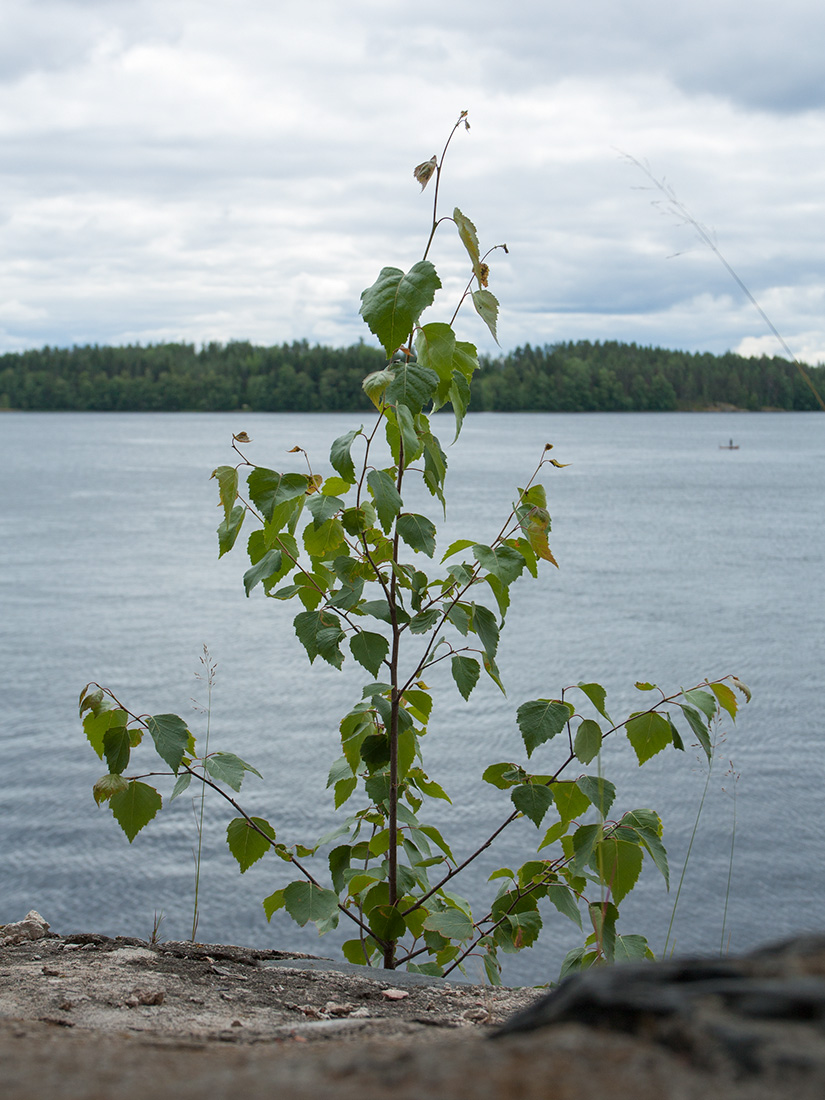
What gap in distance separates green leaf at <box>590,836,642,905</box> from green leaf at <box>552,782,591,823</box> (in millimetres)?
215

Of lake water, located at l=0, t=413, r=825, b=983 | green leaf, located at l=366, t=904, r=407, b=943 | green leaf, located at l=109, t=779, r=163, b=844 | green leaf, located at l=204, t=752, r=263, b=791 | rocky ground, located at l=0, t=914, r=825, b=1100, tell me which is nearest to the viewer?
rocky ground, located at l=0, t=914, r=825, b=1100

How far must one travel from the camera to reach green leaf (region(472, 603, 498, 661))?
2.45 metres

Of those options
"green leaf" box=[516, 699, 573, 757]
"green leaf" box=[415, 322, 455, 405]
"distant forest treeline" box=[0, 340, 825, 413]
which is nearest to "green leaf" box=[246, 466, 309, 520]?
"green leaf" box=[415, 322, 455, 405]

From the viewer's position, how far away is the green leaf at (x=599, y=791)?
232cm

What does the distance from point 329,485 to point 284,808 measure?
450cm

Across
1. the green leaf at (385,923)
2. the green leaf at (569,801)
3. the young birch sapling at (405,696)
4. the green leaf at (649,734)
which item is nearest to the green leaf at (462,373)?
the young birch sapling at (405,696)

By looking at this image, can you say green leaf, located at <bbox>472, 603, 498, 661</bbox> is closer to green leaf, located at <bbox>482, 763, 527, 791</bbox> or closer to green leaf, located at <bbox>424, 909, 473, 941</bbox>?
green leaf, located at <bbox>482, 763, 527, 791</bbox>

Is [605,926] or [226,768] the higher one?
[226,768]

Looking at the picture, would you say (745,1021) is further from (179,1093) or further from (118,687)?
(118,687)

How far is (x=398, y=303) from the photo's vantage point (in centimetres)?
219

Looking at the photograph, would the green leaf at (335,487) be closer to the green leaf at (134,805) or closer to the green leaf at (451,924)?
the green leaf at (134,805)

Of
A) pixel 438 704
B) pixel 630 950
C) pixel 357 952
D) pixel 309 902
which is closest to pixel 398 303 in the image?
pixel 309 902

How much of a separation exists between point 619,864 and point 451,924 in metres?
0.53

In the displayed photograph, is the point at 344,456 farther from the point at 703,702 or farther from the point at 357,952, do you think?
the point at 357,952
